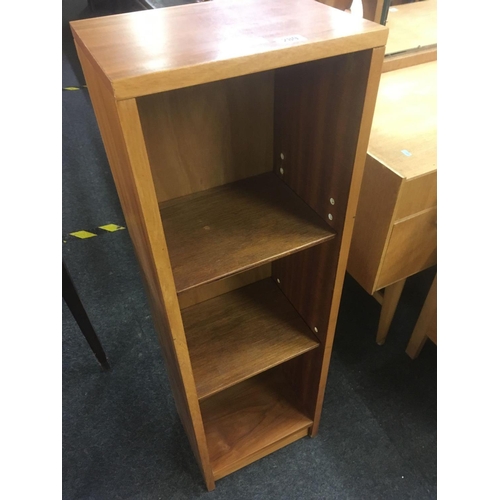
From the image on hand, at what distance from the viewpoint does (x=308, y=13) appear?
0.66 meters

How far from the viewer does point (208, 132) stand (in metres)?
0.83

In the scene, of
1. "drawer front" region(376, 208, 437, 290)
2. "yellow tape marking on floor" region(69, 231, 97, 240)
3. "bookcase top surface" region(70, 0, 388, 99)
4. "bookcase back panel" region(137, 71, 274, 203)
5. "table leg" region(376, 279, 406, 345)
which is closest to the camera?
"bookcase top surface" region(70, 0, 388, 99)

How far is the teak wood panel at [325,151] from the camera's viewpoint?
0.66 meters

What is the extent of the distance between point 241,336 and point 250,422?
0.37 meters

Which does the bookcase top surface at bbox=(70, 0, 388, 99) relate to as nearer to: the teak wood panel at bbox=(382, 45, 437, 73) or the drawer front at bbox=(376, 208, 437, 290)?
the drawer front at bbox=(376, 208, 437, 290)

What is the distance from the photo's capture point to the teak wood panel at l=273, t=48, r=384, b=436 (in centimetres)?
66

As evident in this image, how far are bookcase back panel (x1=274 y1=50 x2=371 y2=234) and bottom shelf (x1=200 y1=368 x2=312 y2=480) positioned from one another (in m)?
0.71

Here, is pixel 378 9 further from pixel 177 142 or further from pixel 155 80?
pixel 155 80

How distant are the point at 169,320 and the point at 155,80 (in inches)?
16.1

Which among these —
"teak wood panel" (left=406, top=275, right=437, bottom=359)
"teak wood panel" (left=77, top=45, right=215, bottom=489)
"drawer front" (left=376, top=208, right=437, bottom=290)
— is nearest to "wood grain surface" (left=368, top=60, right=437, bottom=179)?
"drawer front" (left=376, top=208, right=437, bottom=290)

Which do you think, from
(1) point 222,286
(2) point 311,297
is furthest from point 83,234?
(2) point 311,297

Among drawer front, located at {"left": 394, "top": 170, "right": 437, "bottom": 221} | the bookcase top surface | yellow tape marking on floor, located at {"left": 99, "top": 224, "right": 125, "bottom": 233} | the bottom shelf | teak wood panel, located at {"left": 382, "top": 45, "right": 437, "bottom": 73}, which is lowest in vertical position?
yellow tape marking on floor, located at {"left": 99, "top": 224, "right": 125, "bottom": 233}

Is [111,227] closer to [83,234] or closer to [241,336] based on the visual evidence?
[83,234]

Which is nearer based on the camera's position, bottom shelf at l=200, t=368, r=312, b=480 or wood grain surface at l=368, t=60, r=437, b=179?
wood grain surface at l=368, t=60, r=437, b=179
